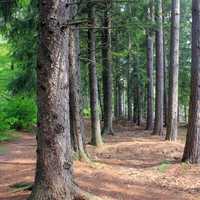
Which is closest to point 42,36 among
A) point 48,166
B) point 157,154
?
point 48,166

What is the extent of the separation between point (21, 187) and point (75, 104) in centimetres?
300

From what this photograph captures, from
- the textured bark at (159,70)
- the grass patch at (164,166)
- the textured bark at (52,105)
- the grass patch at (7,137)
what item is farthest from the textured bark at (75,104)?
the textured bark at (159,70)

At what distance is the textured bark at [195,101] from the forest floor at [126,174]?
1.37 feet

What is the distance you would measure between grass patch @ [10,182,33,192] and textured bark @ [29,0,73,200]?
1.58 m

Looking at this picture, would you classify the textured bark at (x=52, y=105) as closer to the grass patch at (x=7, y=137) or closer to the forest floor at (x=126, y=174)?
the forest floor at (x=126, y=174)

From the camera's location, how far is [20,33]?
1492 centimetres

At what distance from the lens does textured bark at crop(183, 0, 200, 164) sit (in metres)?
11.2

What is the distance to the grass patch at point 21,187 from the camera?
24.9 feet

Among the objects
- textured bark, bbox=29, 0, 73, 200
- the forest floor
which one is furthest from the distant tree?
textured bark, bbox=29, 0, 73, 200

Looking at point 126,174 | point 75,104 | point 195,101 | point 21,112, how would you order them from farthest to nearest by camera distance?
point 21,112 < point 195,101 < point 75,104 < point 126,174

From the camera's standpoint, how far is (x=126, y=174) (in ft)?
33.6

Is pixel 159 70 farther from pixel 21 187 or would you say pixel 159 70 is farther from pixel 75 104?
pixel 21 187

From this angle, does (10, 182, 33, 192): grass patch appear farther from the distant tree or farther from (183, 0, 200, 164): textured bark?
(183, 0, 200, 164): textured bark

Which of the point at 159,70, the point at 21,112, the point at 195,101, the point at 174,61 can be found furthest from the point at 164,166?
the point at 21,112
